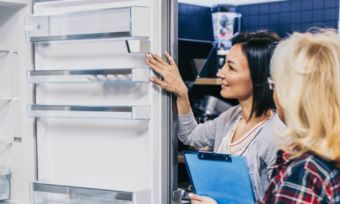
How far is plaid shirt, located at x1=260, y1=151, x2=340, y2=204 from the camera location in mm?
1070

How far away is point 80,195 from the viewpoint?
1.62 metres

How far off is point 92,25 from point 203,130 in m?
0.58

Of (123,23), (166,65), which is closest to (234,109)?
(166,65)

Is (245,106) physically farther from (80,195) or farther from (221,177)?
(80,195)

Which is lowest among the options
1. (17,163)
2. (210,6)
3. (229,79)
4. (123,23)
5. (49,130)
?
(17,163)

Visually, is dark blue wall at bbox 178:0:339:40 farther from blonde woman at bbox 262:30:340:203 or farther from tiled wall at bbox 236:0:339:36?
blonde woman at bbox 262:30:340:203

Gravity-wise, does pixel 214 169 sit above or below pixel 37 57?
below

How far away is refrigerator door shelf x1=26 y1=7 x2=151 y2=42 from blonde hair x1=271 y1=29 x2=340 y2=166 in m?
0.51

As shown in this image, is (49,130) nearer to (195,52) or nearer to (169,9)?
(169,9)

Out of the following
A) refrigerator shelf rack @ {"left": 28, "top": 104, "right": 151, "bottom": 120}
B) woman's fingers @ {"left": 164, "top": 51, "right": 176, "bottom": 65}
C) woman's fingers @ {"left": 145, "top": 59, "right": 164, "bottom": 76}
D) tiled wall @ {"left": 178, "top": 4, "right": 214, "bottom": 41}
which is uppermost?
tiled wall @ {"left": 178, "top": 4, "right": 214, "bottom": 41}

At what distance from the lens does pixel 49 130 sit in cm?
178

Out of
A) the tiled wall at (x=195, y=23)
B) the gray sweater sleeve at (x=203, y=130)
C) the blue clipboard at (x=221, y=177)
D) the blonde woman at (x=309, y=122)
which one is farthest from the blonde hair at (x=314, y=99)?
the tiled wall at (x=195, y=23)

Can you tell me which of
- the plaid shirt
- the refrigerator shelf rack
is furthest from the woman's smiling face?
the plaid shirt

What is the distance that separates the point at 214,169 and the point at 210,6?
2.54 m
